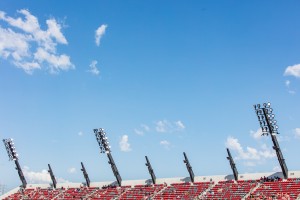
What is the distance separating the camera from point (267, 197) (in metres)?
61.5

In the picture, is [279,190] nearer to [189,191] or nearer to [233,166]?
[233,166]

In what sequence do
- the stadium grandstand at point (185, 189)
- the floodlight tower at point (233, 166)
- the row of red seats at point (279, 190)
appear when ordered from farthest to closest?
the floodlight tower at point (233, 166)
the stadium grandstand at point (185, 189)
the row of red seats at point (279, 190)

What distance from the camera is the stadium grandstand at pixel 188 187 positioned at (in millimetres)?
65062

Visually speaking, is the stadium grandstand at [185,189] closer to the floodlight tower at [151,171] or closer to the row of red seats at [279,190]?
the row of red seats at [279,190]

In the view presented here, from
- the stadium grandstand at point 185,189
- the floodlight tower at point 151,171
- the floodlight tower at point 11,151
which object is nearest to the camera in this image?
the stadium grandstand at point 185,189

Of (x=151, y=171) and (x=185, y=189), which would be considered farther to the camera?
(x=151, y=171)

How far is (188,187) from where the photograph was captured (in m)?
75.3

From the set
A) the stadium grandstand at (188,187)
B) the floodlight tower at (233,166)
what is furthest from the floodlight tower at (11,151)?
the floodlight tower at (233,166)

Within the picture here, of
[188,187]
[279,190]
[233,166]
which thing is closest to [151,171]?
[188,187]

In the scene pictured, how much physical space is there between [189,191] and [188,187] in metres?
2.32

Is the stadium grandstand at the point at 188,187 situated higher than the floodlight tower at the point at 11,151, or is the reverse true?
the floodlight tower at the point at 11,151

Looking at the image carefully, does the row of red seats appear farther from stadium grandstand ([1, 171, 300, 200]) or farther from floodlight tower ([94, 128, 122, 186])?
floodlight tower ([94, 128, 122, 186])

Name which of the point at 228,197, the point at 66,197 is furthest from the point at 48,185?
the point at 228,197

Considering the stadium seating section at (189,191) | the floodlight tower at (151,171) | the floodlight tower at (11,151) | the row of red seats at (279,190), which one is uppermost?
the floodlight tower at (11,151)
